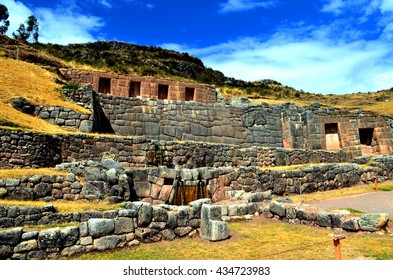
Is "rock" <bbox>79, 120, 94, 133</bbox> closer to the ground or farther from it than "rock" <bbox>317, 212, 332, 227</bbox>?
farther from it

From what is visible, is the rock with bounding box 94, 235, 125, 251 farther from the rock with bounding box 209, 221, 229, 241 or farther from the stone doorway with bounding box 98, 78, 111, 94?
the stone doorway with bounding box 98, 78, 111, 94

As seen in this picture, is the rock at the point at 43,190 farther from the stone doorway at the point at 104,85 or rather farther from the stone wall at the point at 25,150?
the stone doorway at the point at 104,85

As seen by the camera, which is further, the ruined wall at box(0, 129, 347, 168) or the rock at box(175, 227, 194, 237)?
the ruined wall at box(0, 129, 347, 168)

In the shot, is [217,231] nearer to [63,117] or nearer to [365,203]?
[365,203]

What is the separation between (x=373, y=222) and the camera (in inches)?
324

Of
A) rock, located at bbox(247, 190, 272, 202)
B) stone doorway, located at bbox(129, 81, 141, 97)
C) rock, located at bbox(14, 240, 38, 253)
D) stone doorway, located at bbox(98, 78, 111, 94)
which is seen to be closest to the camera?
rock, located at bbox(14, 240, 38, 253)

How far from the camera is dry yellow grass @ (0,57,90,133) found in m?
15.4

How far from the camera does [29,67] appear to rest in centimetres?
2280

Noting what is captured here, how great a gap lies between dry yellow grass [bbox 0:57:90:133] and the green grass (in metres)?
10.1

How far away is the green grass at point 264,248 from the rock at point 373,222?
0.22 meters

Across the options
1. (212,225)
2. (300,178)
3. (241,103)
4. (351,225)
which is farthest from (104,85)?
(351,225)

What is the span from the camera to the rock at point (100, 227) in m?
6.83

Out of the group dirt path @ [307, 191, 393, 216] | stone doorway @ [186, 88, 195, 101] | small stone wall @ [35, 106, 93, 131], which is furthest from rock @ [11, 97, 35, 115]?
dirt path @ [307, 191, 393, 216]

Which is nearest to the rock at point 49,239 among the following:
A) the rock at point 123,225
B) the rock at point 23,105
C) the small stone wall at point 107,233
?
the small stone wall at point 107,233
